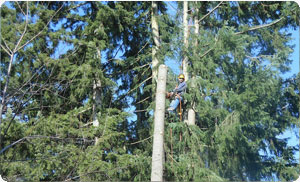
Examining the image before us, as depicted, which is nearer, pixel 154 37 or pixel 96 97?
pixel 96 97

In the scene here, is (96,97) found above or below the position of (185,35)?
below

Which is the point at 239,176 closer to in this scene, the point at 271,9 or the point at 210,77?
the point at 210,77

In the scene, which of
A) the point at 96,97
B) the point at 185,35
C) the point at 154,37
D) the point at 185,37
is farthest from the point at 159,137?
the point at 154,37

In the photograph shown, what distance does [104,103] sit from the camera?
14312 millimetres

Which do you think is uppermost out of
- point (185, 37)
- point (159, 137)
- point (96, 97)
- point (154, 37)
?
point (154, 37)

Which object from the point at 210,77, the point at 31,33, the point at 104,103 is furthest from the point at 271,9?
the point at 31,33

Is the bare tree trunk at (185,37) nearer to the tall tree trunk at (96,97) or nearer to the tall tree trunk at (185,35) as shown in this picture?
the tall tree trunk at (185,35)

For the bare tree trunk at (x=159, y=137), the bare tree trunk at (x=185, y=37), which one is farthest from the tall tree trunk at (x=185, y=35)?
the bare tree trunk at (x=159, y=137)

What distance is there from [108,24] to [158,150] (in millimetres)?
8893

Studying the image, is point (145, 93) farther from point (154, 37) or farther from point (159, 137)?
point (159, 137)

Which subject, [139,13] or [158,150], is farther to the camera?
[139,13]

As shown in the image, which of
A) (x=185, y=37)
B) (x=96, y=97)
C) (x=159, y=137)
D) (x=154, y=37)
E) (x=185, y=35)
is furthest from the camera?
(x=154, y=37)

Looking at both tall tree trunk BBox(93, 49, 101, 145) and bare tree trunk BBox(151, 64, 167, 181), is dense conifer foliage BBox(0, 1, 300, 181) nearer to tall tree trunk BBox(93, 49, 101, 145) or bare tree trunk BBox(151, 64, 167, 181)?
tall tree trunk BBox(93, 49, 101, 145)

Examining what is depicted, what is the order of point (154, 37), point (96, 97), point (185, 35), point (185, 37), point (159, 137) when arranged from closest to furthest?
1. point (159, 137)
2. point (185, 37)
3. point (185, 35)
4. point (96, 97)
5. point (154, 37)
